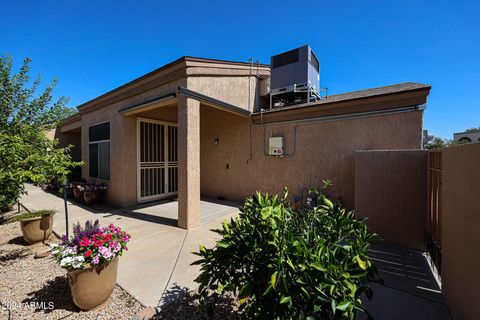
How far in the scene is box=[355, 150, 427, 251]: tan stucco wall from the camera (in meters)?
3.80

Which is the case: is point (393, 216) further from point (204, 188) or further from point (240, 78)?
point (204, 188)

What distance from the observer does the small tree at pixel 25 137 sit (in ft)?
11.2

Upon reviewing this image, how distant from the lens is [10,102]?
4.86 meters

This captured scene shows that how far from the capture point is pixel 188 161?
16.6 feet

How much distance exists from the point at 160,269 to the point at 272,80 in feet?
25.0

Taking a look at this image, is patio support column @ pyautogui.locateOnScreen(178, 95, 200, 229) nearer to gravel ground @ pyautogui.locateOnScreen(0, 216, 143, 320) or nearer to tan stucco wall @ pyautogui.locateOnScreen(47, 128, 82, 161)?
gravel ground @ pyautogui.locateOnScreen(0, 216, 143, 320)

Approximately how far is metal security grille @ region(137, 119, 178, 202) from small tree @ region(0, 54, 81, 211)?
8.35 feet

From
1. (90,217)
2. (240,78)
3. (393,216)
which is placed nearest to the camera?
(393,216)

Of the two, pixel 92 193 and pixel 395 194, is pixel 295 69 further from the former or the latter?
pixel 92 193

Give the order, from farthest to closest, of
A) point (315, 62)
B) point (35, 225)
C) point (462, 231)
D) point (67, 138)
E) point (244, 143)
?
point (67, 138)
point (315, 62)
point (244, 143)
point (35, 225)
point (462, 231)

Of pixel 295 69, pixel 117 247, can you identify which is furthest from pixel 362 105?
pixel 117 247

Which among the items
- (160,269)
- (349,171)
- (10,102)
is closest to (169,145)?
(10,102)

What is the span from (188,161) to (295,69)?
18.8 ft

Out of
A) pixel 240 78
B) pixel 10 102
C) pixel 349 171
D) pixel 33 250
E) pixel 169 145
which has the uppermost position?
pixel 240 78
